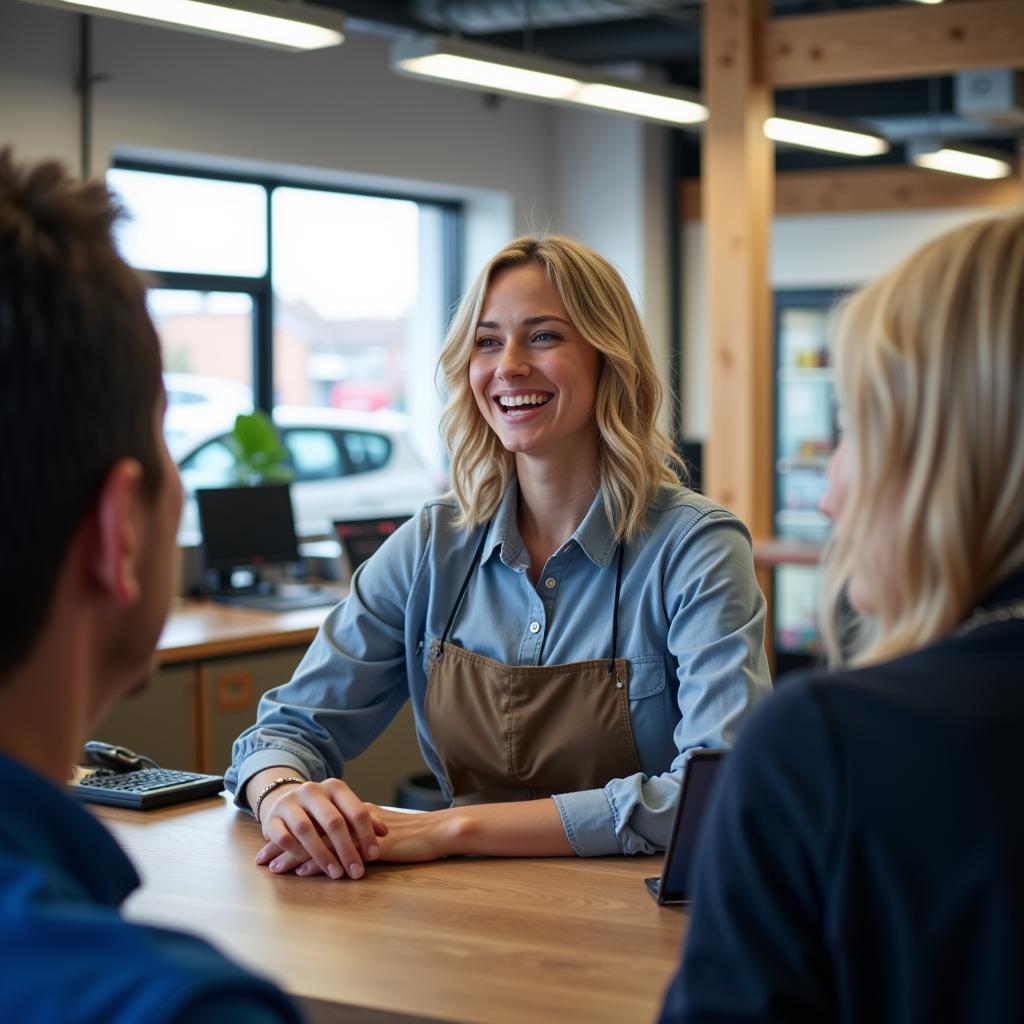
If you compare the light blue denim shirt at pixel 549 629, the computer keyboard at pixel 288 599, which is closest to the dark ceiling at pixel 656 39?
the computer keyboard at pixel 288 599

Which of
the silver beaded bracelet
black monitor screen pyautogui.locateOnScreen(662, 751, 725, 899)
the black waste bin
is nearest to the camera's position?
black monitor screen pyautogui.locateOnScreen(662, 751, 725, 899)

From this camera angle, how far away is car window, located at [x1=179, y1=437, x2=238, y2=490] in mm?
6324

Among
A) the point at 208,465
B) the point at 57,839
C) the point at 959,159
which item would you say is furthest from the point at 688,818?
the point at 959,159

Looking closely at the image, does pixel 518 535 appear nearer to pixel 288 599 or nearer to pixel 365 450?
pixel 288 599

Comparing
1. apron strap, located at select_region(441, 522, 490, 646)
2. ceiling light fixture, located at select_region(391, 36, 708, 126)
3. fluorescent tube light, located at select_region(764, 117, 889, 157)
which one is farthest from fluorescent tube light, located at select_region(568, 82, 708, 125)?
apron strap, located at select_region(441, 522, 490, 646)

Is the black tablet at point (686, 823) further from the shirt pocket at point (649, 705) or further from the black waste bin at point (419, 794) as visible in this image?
the black waste bin at point (419, 794)

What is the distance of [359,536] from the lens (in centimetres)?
527

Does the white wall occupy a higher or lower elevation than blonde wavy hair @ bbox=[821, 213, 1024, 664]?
higher

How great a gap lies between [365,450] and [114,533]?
6.57 metres

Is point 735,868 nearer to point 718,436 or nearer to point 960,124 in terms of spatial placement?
point 718,436

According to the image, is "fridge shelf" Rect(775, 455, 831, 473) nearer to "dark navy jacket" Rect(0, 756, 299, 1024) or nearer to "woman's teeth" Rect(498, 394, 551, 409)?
"woman's teeth" Rect(498, 394, 551, 409)

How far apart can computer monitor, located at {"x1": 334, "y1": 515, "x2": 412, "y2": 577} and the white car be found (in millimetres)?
1472

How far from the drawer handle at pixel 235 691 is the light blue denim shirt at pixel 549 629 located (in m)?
2.02

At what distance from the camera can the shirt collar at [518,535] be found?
2303 millimetres
